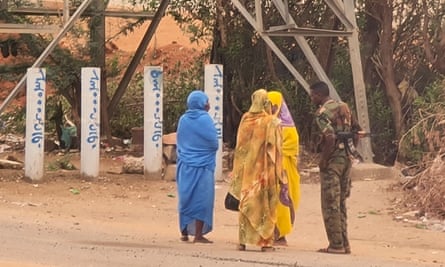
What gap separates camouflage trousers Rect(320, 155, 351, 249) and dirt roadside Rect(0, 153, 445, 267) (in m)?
0.28

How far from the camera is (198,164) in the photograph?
9.67 metres

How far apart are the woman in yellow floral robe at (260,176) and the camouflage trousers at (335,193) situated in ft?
1.53

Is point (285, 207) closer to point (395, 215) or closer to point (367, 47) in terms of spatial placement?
point (395, 215)

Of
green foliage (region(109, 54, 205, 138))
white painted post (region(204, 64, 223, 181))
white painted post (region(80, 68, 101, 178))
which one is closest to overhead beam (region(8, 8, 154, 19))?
green foliage (region(109, 54, 205, 138))

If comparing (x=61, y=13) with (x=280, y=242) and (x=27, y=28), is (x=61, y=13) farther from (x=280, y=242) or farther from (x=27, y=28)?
(x=280, y=242)

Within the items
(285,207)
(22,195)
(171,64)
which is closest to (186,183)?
(285,207)

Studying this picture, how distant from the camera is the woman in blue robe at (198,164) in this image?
9680mm

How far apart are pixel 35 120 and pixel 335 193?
20.9ft

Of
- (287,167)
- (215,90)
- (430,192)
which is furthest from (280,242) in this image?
(215,90)

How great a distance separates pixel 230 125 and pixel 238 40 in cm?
192

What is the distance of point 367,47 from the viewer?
61.4ft

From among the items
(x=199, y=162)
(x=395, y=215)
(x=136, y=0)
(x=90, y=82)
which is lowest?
(x=395, y=215)

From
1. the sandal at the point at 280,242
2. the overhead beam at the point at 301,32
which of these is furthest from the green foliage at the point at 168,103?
the sandal at the point at 280,242

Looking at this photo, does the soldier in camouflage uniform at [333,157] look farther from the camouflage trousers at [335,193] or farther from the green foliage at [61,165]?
the green foliage at [61,165]
